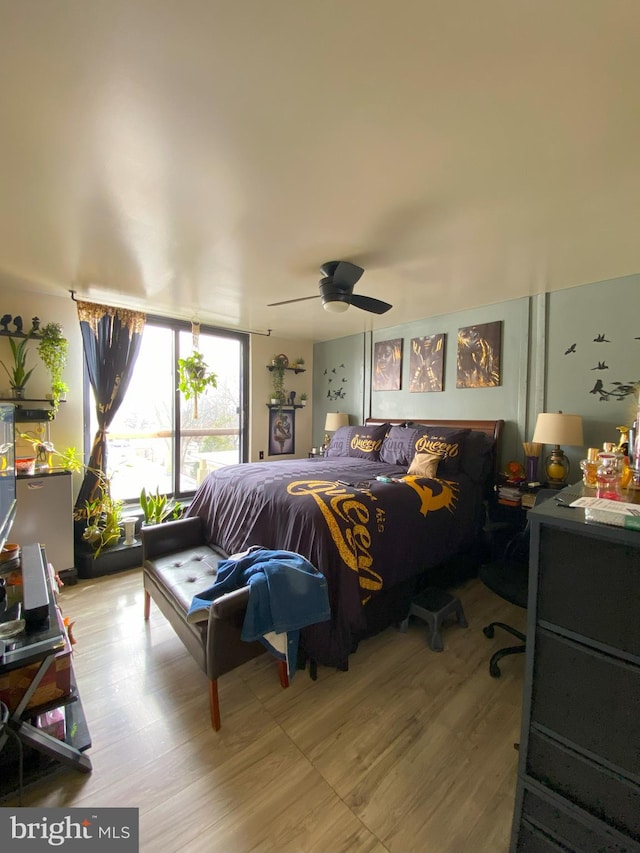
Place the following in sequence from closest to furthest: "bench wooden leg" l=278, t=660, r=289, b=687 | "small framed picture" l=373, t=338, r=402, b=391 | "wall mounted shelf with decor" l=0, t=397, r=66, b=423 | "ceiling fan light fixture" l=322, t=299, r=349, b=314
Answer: "bench wooden leg" l=278, t=660, r=289, b=687 → "ceiling fan light fixture" l=322, t=299, r=349, b=314 → "wall mounted shelf with decor" l=0, t=397, r=66, b=423 → "small framed picture" l=373, t=338, r=402, b=391

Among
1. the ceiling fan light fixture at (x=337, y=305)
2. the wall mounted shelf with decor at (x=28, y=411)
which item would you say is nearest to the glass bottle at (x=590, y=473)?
the ceiling fan light fixture at (x=337, y=305)

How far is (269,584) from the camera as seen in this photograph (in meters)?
1.55

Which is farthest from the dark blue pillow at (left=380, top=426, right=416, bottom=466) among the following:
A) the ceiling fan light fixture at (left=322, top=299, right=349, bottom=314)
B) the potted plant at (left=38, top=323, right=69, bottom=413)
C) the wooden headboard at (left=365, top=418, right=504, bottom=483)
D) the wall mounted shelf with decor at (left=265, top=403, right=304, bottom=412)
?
the potted plant at (left=38, top=323, right=69, bottom=413)

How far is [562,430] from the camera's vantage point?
102 inches

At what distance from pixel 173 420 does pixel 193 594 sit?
2.57m

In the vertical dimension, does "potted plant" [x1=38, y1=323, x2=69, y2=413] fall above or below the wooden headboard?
above

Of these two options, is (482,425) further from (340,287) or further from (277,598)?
(277,598)

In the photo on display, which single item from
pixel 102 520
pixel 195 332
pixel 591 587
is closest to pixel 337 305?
pixel 591 587

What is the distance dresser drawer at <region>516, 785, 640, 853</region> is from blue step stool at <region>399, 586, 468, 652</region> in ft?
3.62

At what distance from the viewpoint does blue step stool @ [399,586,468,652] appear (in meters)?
2.05

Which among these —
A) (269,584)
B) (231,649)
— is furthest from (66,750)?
(269,584)

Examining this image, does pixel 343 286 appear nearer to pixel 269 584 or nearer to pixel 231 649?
pixel 269 584

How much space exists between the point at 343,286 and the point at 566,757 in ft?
8.16

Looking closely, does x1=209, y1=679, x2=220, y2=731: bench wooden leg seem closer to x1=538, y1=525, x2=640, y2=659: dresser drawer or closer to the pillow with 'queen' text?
x1=538, y1=525, x2=640, y2=659: dresser drawer
